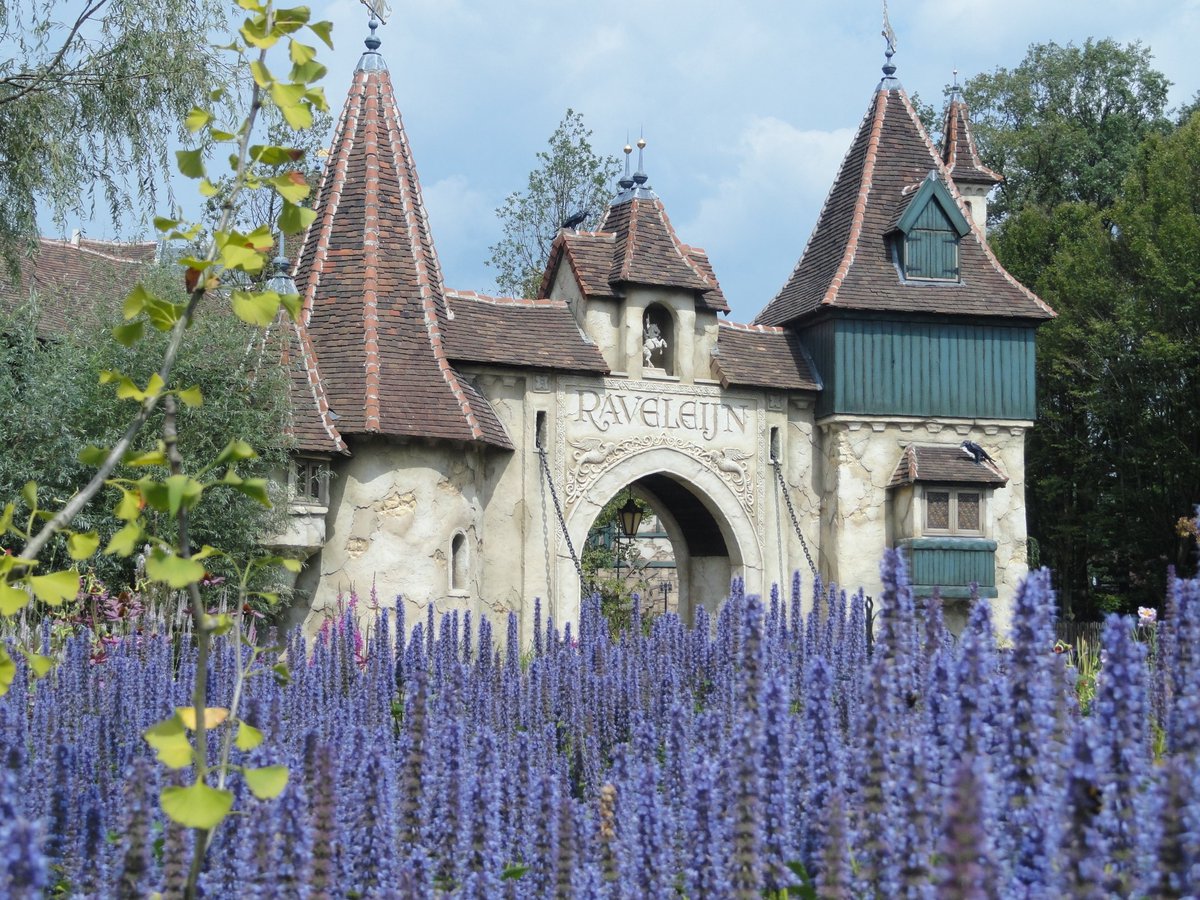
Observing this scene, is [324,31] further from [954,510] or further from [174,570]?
[954,510]

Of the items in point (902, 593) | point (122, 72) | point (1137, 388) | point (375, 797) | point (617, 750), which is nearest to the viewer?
point (375, 797)

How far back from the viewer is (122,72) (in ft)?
41.4

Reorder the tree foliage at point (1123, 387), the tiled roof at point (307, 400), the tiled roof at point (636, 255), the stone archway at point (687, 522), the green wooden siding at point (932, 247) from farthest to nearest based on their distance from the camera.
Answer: the tree foliage at point (1123, 387)
the green wooden siding at point (932, 247)
the tiled roof at point (636, 255)
the stone archway at point (687, 522)
the tiled roof at point (307, 400)

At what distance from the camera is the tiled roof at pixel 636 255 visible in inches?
754

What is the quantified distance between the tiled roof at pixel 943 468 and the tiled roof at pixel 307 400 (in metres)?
7.35

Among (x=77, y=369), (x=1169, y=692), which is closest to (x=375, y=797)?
(x=1169, y=692)

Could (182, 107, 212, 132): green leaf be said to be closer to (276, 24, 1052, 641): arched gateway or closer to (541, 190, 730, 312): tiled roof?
(276, 24, 1052, 641): arched gateway

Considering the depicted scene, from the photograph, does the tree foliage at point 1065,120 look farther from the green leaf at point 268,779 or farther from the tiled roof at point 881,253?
the green leaf at point 268,779

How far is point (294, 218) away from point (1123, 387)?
1044 inches

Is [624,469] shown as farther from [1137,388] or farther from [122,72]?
[1137,388]

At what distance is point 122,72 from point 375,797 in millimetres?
10380

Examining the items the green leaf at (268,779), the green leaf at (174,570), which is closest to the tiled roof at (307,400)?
the green leaf at (174,570)

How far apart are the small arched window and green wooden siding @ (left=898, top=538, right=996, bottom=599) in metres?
5.70

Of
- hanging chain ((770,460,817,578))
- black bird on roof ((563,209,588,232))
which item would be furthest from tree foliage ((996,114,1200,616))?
black bird on roof ((563,209,588,232))
